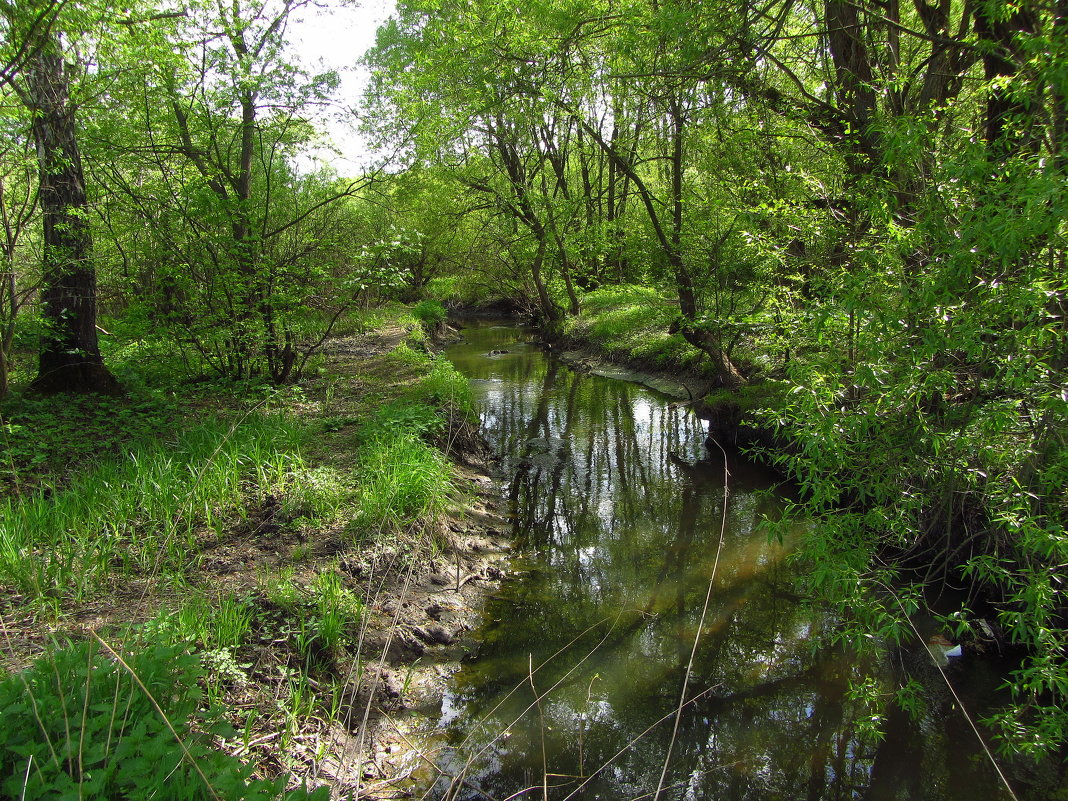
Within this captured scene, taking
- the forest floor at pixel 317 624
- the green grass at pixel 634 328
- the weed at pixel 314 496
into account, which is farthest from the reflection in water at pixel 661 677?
the green grass at pixel 634 328

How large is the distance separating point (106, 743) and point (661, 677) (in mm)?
3532

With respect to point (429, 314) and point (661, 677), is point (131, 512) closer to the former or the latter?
point (661, 677)

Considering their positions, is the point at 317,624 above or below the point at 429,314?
below

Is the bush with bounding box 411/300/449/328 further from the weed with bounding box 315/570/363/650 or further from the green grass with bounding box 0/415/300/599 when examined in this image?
the weed with bounding box 315/570/363/650

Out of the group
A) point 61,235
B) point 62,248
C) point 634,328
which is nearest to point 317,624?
point 62,248

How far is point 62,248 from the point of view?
7051mm

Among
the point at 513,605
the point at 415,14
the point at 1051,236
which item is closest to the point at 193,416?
the point at 513,605

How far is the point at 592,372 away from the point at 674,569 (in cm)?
998

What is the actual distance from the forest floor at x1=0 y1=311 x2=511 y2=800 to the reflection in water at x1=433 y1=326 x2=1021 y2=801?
341 millimetres

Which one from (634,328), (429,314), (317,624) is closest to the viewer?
(317,624)

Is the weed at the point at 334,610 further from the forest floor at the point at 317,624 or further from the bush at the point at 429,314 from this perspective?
the bush at the point at 429,314

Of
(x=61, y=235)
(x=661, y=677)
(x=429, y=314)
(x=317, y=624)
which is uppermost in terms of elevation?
(x=61, y=235)

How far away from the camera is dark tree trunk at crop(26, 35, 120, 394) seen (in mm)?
6668

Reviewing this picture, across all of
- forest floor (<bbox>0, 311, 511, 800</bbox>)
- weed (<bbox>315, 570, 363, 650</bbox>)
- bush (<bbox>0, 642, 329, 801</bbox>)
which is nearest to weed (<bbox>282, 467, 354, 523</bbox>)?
forest floor (<bbox>0, 311, 511, 800</bbox>)
